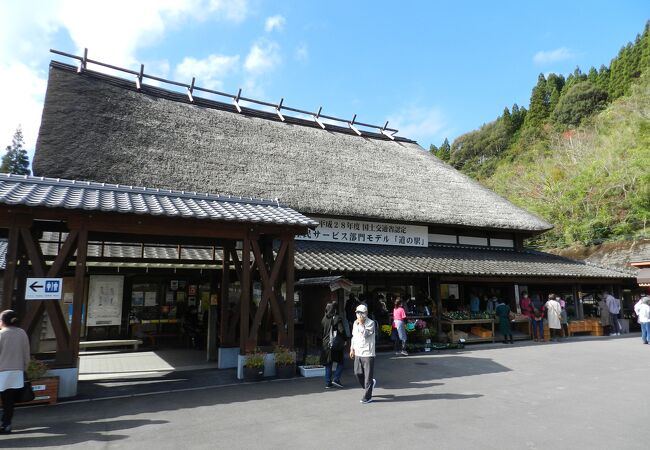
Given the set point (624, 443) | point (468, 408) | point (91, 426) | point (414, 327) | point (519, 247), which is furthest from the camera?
point (519, 247)

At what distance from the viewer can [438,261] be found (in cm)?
1286

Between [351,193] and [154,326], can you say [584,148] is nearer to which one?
[351,193]

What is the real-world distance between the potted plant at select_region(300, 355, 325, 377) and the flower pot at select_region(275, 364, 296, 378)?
23 cm

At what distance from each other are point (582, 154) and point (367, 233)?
24.2 metres

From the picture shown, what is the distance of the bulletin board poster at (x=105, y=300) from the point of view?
12.0 metres

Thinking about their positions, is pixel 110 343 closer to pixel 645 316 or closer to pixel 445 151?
pixel 645 316

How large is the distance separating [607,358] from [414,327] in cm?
469

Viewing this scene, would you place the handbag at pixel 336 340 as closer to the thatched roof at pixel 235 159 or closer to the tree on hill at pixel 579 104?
the thatched roof at pixel 235 159

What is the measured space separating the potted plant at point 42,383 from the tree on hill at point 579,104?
4452 centimetres

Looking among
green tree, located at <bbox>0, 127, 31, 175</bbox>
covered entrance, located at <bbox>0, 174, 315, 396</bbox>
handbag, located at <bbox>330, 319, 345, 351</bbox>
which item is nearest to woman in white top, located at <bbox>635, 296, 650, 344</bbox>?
handbag, located at <bbox>330, 319, 345, 351</bbox>

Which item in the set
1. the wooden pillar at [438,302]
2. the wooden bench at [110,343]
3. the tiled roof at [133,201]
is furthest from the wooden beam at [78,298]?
the wooden pillar at [438,302]

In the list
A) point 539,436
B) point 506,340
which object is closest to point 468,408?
point 539,436

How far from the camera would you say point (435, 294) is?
12.8m

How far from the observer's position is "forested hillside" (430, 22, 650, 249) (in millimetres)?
23500
